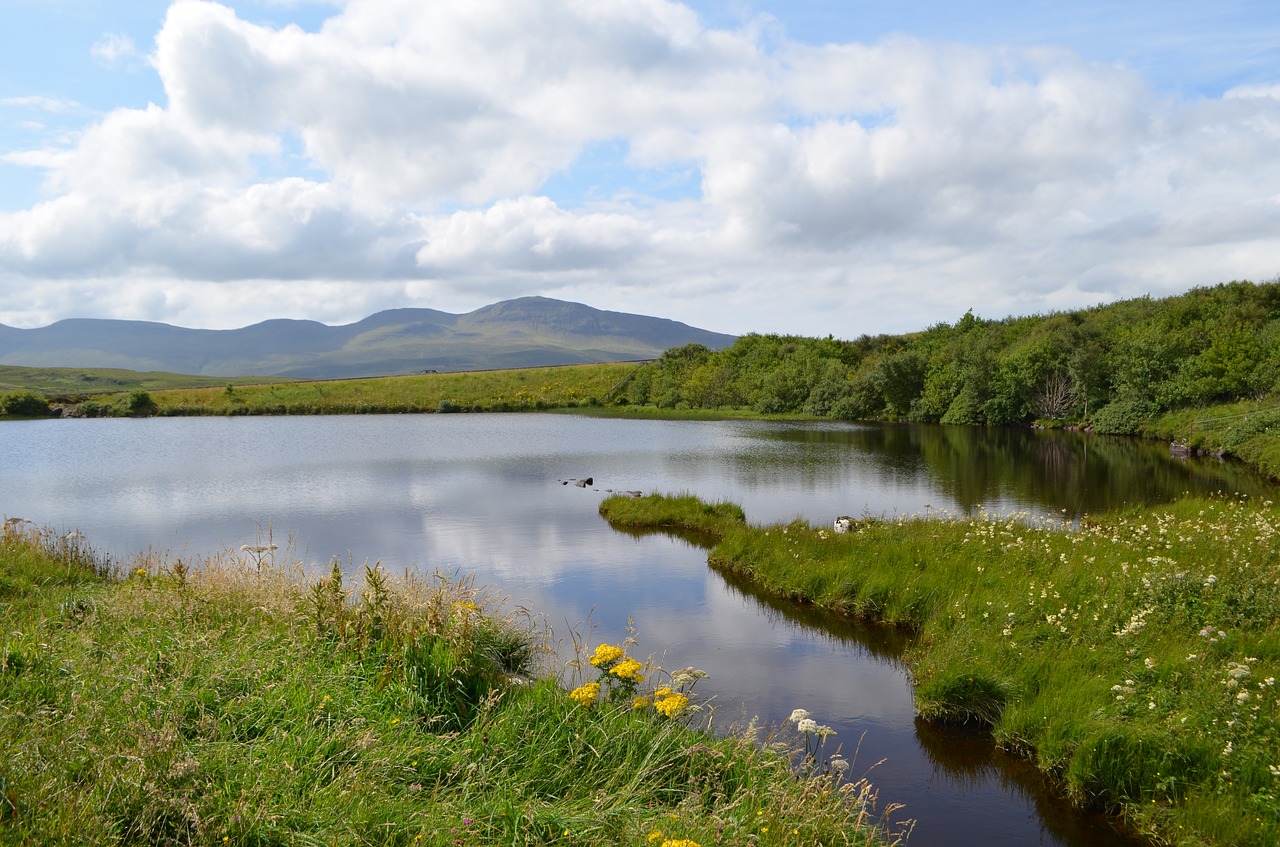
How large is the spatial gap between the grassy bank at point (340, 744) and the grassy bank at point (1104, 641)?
3.38m

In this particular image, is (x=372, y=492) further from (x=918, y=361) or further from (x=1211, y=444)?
(x=918, y=361)

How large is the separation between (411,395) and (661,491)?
76.4 meters

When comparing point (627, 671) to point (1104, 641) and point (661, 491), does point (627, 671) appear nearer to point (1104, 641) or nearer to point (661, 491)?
point (1104, 641)

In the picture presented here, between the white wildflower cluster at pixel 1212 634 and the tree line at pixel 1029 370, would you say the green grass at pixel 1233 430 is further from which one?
the white wildflower cluster at pixel 1212 634

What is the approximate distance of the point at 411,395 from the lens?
101 metres

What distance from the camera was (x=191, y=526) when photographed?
2483 cm

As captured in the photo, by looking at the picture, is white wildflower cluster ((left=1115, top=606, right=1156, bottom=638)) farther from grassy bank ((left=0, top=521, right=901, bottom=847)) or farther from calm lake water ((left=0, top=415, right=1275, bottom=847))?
grassy bank ((left=0, top=521, right=901, bottom=847))

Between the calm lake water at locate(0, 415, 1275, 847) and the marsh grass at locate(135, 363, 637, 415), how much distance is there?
79.9 feet

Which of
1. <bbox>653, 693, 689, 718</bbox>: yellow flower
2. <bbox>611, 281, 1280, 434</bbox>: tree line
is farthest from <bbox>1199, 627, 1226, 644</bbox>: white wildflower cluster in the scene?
<bbox>611, 281, 1280, 434</bbox>: tree line

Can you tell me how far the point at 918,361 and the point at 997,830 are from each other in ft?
263

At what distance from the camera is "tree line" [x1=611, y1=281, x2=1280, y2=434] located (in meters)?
56.9

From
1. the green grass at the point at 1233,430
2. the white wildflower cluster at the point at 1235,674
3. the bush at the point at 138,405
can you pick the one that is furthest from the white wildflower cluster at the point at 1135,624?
the bush at the point at 138,405

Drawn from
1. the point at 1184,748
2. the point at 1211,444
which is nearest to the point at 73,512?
the point at 1184,748

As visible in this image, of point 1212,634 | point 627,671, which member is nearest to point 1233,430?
point 1212,634
